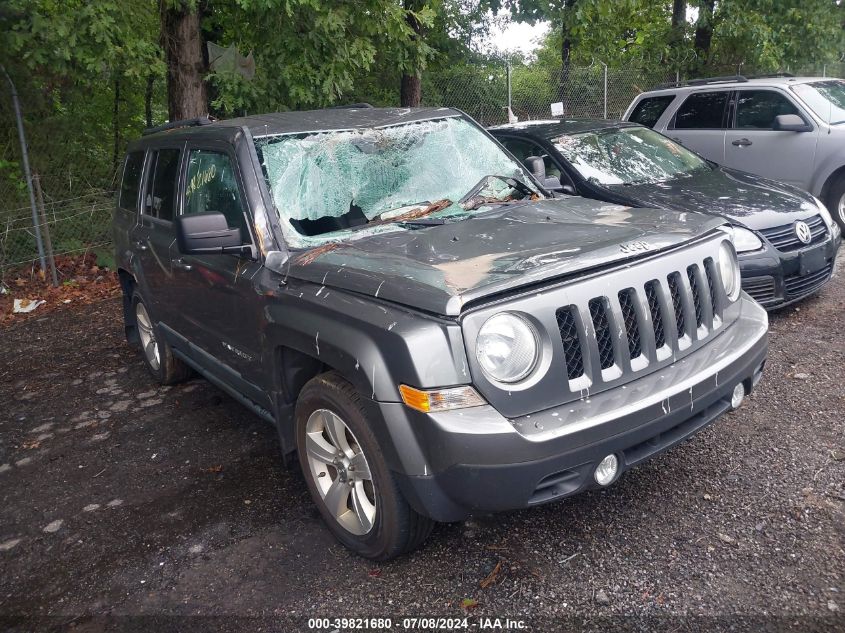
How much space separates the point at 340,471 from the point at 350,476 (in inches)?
2.6

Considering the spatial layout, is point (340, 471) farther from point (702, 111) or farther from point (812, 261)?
point (702, 111)

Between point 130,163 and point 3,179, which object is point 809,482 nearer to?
point 130,163

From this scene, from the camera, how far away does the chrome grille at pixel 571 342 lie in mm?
2801

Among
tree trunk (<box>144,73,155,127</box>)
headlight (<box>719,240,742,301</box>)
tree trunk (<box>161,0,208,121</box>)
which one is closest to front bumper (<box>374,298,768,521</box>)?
headlight (<box>719,240,742,301</box>)

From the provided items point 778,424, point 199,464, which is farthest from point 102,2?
point 778,424

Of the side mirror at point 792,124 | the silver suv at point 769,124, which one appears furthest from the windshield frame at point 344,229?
the side mirror at point 792,124

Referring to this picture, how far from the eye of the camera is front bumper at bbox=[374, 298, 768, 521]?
2609mm

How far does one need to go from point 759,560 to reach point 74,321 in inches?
279

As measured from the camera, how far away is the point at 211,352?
4.34 metres

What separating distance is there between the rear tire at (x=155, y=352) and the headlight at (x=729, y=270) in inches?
144

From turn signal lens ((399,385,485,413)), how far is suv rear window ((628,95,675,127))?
27.0 feet

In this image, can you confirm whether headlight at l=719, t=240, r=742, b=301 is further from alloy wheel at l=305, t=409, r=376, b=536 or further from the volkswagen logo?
the volkswagen logo

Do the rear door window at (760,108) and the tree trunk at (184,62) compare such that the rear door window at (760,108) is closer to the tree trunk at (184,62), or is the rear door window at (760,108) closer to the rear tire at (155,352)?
the tree trunk at (184,62)

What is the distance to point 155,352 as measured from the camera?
5.71m
